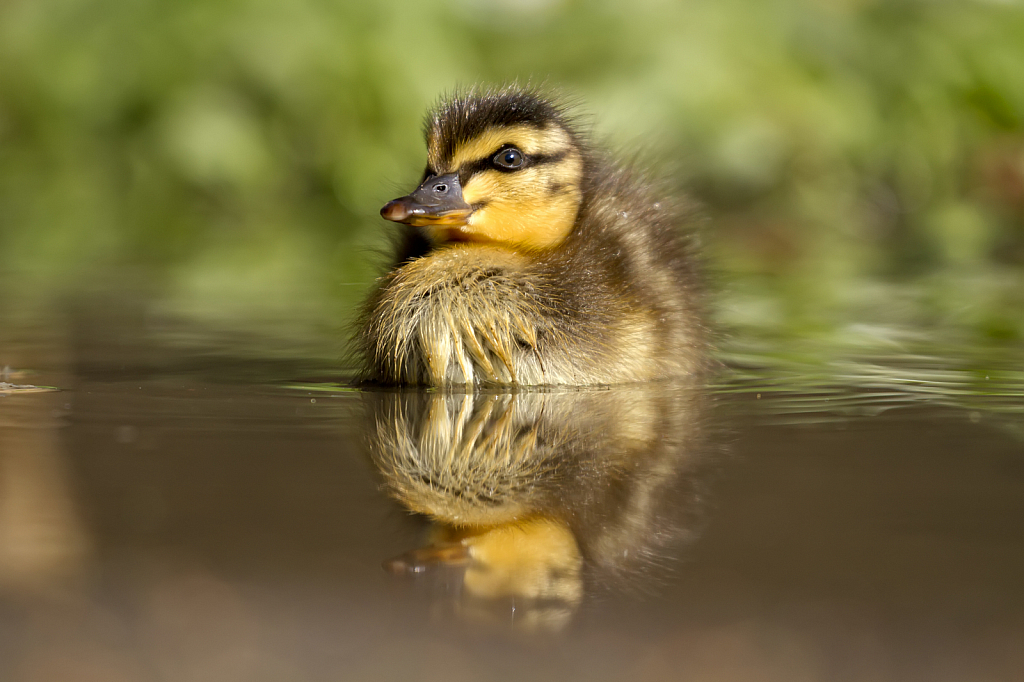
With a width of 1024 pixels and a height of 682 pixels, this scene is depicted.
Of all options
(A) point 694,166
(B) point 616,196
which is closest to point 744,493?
(B) point 616,196

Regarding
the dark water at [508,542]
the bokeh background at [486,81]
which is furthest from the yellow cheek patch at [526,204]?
the bokeh background at [486,81]

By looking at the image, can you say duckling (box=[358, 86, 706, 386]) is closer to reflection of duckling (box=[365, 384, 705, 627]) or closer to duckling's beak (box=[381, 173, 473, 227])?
duckling's beak (box=[381, 173, 473, 227])

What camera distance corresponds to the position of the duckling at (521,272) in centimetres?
364

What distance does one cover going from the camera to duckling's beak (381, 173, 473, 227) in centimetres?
373

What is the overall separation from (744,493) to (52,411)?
174 cm

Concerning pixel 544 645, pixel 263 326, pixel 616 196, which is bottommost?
pixel 544 645

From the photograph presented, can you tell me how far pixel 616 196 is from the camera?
4281 millimetres

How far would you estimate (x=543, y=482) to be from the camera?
2396 mm

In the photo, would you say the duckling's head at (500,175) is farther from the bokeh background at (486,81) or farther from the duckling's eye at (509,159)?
the bokeh background at (486,81)

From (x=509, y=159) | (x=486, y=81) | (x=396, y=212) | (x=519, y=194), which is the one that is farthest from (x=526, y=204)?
(x=486, y=81)

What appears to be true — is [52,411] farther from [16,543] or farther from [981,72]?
[981,72]

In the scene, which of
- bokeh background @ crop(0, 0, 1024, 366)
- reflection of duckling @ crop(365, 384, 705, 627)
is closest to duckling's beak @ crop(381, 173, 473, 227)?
reflection of duckling @ crop(365, 384, 705, 627)

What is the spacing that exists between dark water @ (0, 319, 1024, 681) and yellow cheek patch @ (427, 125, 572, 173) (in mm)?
1003

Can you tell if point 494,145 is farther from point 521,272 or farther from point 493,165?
point 521,272
